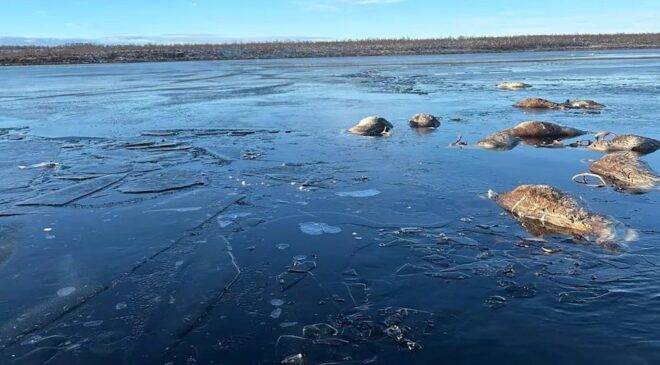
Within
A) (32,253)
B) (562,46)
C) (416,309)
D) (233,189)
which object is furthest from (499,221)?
(562,46)

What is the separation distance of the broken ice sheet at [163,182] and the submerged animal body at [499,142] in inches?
285

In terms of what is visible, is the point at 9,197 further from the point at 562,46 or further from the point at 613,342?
the point at 562,46

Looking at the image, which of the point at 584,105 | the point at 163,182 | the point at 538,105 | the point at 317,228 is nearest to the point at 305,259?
the point at 317,228

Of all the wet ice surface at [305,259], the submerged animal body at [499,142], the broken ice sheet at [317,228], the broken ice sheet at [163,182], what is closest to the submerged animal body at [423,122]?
the wet ice surface at [305,259]

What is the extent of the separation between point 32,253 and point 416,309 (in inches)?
201

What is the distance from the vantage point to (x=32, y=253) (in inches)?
285

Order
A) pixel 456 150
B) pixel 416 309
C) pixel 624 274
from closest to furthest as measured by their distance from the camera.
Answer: pixel 416 309
pixel 624 274
pixel 456 150

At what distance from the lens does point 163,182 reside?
35.0ft

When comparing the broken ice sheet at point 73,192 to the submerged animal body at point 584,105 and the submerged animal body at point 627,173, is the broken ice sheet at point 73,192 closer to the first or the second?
the submerged animal body at point 627,173

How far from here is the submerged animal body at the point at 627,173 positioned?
32.4 feet

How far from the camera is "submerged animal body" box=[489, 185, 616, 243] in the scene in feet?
24.8

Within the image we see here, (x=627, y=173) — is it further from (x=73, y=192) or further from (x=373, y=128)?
(x=73, y=192)

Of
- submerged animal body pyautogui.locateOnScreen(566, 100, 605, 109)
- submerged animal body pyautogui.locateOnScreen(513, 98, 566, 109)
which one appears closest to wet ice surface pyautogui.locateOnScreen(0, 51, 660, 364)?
submerged animal body pyautogui.locateOnScreen(513, 98, 566, 109)

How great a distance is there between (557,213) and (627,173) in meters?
3.29
